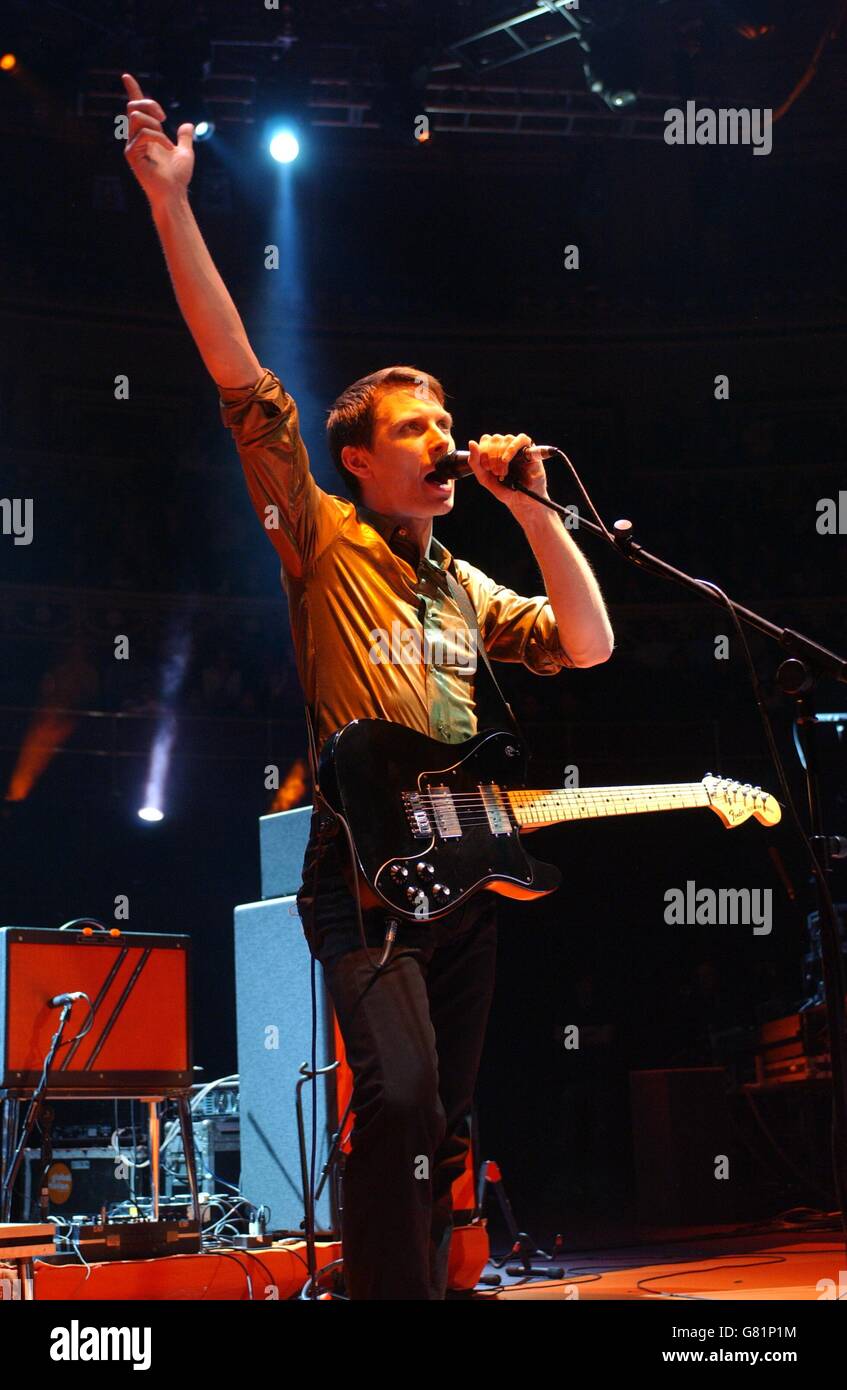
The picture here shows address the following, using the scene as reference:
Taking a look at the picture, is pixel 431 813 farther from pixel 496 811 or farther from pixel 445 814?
pixel 496 811

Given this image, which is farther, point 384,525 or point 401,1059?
point 384,525

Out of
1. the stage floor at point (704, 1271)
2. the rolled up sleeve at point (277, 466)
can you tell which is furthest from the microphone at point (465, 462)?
the stage floor at point (704, 1271)

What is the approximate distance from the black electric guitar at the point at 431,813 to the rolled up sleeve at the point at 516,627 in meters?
0.29

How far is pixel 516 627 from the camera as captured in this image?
267 cm

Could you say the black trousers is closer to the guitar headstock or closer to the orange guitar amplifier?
the guitar headstock

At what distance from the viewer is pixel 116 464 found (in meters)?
11.0

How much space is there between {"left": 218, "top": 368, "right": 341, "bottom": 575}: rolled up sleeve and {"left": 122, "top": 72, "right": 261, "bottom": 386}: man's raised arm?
0.09 meters

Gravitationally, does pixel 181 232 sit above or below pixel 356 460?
above

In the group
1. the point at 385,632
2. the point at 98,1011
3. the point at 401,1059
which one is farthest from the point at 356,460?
the point at 98,1011

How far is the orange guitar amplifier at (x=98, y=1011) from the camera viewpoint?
414 centimetres

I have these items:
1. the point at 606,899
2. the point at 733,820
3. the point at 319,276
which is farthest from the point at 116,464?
the point at 733,820

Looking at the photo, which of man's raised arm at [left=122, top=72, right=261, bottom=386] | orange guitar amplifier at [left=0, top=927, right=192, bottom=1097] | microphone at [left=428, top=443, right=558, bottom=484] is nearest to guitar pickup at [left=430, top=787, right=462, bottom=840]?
microphone at [left=428, top=443, right=558, bottom=484]

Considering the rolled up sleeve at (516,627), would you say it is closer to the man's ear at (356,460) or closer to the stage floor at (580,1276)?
the man's ear at (356,460)

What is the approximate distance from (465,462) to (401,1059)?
102 cm
